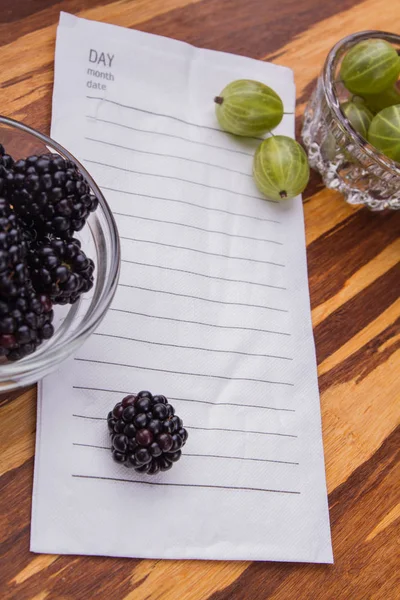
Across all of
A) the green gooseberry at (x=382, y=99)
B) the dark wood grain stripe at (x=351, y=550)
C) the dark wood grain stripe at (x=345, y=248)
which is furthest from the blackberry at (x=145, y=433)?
the green gooseberry at (x=382, y=99)

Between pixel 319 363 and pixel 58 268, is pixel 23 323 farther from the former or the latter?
pixel 319 363

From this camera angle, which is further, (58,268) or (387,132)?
(387,132)

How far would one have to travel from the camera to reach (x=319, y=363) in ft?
2.45

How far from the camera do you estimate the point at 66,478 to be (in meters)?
0.59

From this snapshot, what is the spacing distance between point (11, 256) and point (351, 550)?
18.2 inches

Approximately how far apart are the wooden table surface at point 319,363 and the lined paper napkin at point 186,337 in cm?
2

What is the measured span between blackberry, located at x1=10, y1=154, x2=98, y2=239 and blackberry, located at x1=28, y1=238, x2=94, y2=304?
0.6 inches

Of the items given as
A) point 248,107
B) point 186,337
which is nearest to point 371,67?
point 248,107

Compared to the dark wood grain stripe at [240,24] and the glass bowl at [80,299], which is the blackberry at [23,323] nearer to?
the glass bowl at [80,299]

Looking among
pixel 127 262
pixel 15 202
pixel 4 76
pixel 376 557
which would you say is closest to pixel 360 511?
pixel 376 557

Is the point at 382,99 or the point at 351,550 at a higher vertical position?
the point at 382,99

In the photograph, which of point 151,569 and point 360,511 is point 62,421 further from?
point 360,511

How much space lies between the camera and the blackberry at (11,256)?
1.60 feet

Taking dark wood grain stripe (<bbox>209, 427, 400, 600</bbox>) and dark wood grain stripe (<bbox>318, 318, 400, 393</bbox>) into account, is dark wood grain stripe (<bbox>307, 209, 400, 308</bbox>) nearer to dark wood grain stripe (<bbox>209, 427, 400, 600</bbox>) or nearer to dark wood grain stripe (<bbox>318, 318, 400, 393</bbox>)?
dark wood grain stripe (<bbox>318, 318, 400, 393</bbox>)
